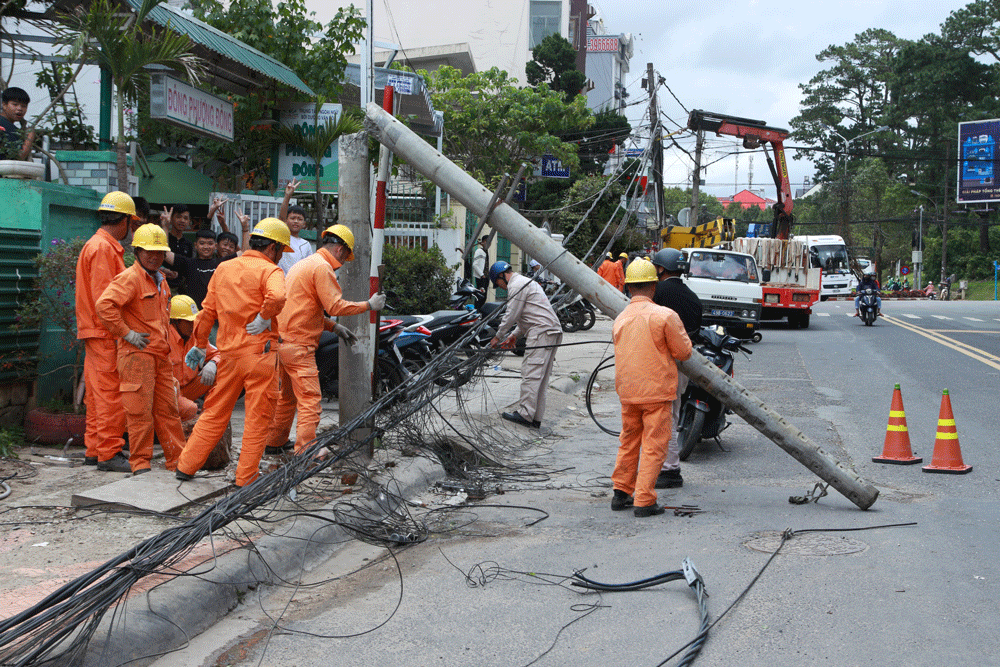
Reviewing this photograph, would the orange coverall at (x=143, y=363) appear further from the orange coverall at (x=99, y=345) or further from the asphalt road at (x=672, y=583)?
the asphalt road at (x=672, y=583)

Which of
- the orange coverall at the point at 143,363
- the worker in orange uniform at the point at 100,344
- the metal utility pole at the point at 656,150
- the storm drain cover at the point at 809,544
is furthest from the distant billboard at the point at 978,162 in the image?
the worker in orange uniform at the point at 100,344

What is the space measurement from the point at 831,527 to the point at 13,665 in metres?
4.43

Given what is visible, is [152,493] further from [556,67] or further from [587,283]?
[556,67]

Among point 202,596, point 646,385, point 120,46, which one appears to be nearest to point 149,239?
point 120,46

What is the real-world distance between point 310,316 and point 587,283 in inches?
80.0

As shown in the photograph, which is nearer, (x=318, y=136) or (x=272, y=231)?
(x=272, y=231)

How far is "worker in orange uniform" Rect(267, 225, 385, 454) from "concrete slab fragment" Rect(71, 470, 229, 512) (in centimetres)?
66

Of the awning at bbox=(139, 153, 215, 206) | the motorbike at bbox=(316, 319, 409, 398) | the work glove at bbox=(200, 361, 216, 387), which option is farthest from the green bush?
the work glove at bbox=(200, 361, 216, 387)

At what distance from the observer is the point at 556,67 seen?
4153cm

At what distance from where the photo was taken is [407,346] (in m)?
9.28

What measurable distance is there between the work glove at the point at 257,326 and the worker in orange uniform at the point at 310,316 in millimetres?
527

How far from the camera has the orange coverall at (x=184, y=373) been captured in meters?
6.96

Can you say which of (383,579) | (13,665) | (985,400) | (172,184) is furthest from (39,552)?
(985,400)

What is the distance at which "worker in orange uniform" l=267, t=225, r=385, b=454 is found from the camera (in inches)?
238
